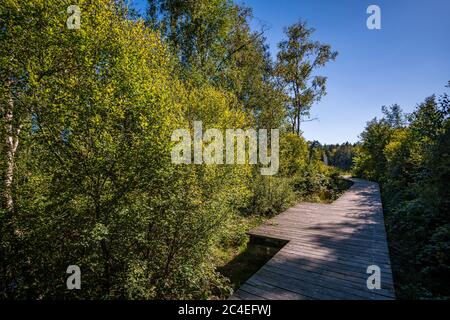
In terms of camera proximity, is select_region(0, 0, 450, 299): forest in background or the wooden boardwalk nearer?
select_region(0, 0, 450, 299): forest in background

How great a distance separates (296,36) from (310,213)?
18191mm

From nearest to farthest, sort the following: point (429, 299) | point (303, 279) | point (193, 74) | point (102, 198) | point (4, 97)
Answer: point (4, 97), point (102, 198), point (429, 299), point (303, 279), point (193, 74)

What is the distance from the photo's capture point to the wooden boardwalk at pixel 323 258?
4137 mm

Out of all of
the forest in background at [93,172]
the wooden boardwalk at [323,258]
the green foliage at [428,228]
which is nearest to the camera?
the forest in background at [93,172]

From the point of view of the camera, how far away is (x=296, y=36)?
68.6ft

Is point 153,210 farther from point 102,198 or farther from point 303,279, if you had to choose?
point 303,279

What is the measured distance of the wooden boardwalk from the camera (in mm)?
4137

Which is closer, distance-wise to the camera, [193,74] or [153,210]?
[153,210]

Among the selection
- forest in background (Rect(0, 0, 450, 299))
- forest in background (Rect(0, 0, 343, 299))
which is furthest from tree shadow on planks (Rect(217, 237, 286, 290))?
forest in background (Rect(0, 0, 343, 299))

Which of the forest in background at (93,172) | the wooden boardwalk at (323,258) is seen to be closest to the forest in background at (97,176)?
the forest in background at (93,172)

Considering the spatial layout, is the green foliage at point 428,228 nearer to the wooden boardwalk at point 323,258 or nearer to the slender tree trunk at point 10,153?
the wooden boardwalk at point 323,258

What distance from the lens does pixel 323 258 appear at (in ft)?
17.8

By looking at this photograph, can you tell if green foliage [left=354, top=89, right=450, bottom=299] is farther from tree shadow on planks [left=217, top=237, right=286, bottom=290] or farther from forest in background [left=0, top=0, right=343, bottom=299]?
forest in background [left=0, top=0, right=343, bottom=299]

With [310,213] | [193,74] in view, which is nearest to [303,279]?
[310,213]
